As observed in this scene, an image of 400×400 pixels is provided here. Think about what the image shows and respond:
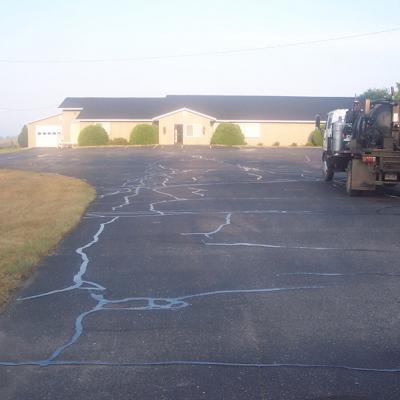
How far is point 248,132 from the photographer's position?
72.2 metres

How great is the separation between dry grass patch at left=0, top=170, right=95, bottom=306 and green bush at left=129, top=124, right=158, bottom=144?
125 feet

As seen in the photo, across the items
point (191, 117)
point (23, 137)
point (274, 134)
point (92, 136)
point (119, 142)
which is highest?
point (191, 117)

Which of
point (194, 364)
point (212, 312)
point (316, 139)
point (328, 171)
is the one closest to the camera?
point (194, 364)

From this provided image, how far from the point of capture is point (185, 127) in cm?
7056

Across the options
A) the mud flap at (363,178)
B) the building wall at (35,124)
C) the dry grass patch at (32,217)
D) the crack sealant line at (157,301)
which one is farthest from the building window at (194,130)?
the crack sealant line at (157,301)

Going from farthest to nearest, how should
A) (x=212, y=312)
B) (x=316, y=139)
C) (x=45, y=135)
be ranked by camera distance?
(x=45, y=135) < (x=316, y=139) < (x=212, y=312)

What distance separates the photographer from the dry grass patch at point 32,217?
10.8 meters

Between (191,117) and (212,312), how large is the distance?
6344cm

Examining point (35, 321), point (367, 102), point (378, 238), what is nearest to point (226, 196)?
point (367, 102)

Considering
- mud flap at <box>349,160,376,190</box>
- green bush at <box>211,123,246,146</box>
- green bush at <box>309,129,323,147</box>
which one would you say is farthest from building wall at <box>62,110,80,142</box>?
mud flap at <box>349,160,376,190</box>

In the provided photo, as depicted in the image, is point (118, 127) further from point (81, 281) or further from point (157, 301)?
point (157, 301)

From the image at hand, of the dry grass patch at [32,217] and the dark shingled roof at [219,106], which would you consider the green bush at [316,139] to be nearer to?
the dark shingled roof at [219,106]

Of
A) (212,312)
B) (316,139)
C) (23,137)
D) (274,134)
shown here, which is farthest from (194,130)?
(212,312)

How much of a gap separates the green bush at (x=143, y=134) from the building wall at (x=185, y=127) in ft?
4.57
